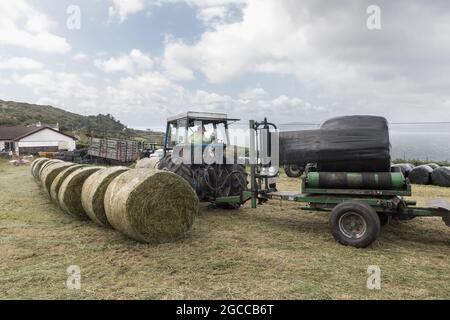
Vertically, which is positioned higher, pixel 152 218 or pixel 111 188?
pixel 111 188

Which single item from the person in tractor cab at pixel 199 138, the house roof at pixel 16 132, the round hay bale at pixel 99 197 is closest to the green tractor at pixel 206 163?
the person in tractor cab at pixel 199 138

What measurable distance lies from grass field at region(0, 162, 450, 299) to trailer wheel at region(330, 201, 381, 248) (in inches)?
7.2

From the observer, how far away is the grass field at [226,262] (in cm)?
399

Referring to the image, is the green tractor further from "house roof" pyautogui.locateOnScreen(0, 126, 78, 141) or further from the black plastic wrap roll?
"house roof" pyautogui.locateOnScreen(0, 126, 78, 141)

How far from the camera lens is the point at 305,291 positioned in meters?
3.97

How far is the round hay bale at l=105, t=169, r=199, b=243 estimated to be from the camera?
5609mm

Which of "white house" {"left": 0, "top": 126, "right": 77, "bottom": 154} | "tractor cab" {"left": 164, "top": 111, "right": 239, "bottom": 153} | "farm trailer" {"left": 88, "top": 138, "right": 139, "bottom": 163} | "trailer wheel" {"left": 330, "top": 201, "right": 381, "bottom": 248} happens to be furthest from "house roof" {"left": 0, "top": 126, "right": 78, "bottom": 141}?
"trailer wheel" {"left": 330, "top": 201, "right": 381, "bottom": 248}

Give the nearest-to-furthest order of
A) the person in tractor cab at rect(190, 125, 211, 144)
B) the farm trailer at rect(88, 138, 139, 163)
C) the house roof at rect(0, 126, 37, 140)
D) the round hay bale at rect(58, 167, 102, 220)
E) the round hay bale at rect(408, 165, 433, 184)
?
the round hay bale at rect(58, 167, 102, 220), the person in tractor cab at rect(190, 125, 211, 144), the round hay bale at rect(408, 165, 433, 184), the farm trailer at rect(88, 138, 139, 163), the house roof at rect(0, 126, 37, 140)

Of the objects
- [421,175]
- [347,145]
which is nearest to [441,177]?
[421,175]

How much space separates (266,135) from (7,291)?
4.79m

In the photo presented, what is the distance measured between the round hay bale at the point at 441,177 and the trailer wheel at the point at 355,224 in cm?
991

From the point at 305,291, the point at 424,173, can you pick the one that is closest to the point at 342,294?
the point at 305,291

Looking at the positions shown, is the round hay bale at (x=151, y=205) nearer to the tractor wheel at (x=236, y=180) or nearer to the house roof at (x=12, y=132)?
the tractor wheel at (x=236, y=180)
